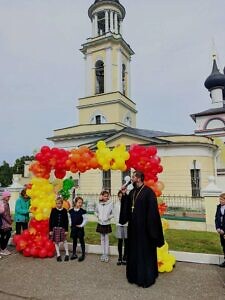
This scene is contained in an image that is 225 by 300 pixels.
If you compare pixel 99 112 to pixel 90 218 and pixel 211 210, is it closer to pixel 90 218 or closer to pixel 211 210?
pixel 90 218

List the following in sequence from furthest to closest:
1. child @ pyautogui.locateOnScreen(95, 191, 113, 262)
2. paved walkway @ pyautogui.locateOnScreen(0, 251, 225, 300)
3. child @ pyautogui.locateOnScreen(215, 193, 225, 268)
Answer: child @ pyautogui.locateOnScreen(95, 191, 113, 262)
child @ pyautogui.locateOnScreen(215, 193, 225, 268)
paved walkway @ pyautogui.locateOnScreen(0, 251, 225, 300)

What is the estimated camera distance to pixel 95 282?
559 centimetres

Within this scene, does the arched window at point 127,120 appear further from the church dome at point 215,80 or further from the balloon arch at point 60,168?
the balloon arch at point 60,168

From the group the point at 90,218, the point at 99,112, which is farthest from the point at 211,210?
the point at 99,112

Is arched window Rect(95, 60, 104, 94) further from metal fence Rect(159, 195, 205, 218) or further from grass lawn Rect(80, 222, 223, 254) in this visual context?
grass lawn Rect(80, 222, 223, 254)

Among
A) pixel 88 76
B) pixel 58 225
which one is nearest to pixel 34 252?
pixel 58 225

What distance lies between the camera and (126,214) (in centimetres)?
625

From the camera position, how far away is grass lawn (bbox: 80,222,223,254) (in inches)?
319

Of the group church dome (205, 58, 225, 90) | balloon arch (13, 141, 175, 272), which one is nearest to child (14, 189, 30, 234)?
balloon arch (13, 141, 175, 272)

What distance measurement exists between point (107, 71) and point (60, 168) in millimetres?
23371

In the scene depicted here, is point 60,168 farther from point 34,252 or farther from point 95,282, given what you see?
point 95,282

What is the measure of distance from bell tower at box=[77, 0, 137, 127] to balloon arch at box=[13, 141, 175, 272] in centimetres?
2088

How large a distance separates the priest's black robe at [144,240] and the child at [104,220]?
156 centimetres

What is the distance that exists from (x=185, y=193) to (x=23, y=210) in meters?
15.5
